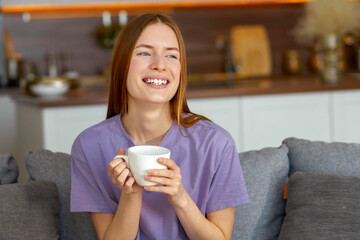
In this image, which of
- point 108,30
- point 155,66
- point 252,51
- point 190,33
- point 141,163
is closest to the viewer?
point 141,163

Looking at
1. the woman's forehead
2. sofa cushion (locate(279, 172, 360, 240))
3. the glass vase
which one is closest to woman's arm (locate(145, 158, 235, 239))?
sofa cushion (locate(279, 172, 360, 240))

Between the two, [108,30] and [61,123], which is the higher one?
A: [108,30]

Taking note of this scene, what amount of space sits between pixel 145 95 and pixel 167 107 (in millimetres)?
170

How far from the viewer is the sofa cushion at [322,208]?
1513 millimetres

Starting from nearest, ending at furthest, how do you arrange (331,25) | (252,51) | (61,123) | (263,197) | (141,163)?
(141,163) → (263,197) → (61,123) → (331,25) → (252,51)

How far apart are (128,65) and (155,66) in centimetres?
8

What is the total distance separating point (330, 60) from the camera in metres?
3.70

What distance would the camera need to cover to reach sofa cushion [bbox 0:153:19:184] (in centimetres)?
180

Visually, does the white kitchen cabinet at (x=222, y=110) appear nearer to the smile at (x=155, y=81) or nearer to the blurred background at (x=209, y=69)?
the blurred background at (x=209, y=69)

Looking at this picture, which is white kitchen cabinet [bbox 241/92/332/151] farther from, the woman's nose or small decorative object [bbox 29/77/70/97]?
the woman's nose

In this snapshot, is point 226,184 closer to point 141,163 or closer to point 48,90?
point 141,163

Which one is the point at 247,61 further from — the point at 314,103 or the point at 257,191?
the point at 257,191

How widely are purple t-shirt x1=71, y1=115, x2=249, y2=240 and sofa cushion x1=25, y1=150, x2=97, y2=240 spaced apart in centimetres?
29

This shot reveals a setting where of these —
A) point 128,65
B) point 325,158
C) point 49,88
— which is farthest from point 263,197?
point 49,88
